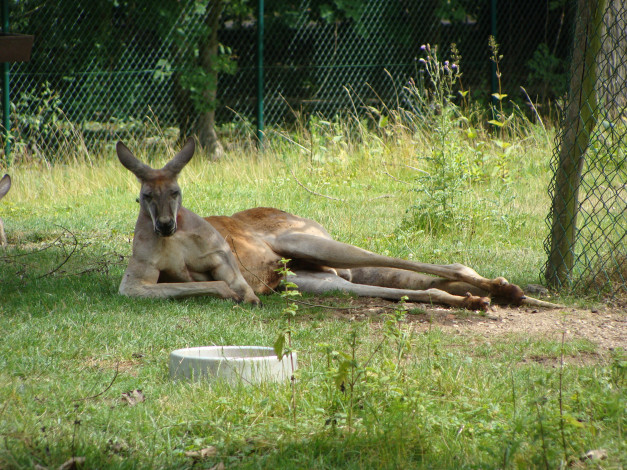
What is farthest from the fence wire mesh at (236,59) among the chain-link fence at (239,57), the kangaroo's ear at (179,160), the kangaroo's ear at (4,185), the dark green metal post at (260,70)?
the kangaroo's ear at (179,160)

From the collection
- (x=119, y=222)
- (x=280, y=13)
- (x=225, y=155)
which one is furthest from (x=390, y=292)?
(x=280, y=13)

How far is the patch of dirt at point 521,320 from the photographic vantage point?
4383 mm

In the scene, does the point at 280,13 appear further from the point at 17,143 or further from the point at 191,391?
the point at 191,391

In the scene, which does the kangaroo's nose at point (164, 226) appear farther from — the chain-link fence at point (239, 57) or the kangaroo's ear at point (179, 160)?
the chain-link fence at point (239, 57)

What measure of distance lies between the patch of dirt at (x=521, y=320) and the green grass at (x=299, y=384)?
18 cm

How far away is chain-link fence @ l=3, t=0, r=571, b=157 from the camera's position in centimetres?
1187

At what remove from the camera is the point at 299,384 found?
10.5 feet

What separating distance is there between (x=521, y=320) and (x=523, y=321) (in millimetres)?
32

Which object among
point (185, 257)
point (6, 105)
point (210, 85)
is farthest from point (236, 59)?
point (185, 257)

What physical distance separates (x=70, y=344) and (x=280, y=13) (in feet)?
36.0

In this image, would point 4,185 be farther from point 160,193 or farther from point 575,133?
point 575,133

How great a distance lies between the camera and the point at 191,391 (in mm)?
3191

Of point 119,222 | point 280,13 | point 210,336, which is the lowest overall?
point 119,222

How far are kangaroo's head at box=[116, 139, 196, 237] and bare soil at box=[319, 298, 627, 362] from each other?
127cm
